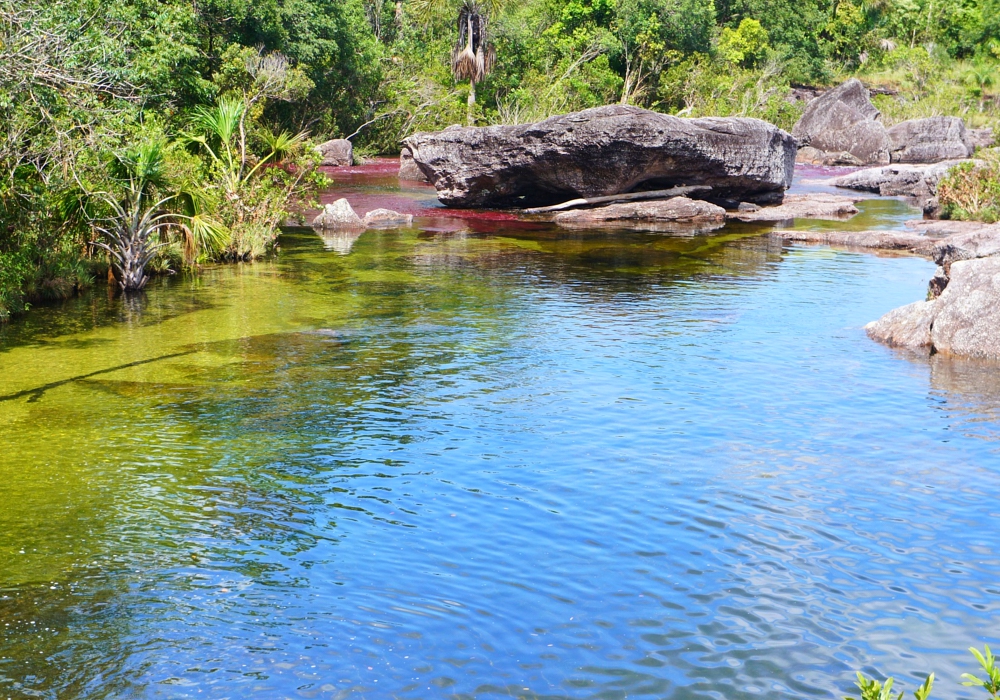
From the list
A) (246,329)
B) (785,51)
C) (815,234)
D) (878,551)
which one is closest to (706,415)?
(878,551)

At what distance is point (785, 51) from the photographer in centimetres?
6531

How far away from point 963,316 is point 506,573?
9272 mm

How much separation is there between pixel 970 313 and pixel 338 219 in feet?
58.9

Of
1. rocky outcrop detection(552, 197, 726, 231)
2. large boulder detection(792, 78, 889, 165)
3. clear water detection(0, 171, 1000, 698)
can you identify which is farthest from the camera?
large boulder detection(792, 78, 889, 165)

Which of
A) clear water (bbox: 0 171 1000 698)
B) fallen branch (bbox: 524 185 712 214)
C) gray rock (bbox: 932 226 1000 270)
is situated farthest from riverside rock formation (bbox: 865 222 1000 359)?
fallen branch (bbox: 524 185 712 214)

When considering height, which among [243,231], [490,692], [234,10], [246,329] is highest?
[234,10]

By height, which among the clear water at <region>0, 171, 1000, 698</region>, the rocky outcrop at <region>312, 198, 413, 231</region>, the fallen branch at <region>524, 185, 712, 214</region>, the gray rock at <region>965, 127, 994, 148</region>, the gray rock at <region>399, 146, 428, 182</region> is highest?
the gray rock at <region>965, 127, 994, 148</region>

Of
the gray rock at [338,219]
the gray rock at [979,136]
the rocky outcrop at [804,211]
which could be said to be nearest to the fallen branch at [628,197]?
the rocky outcrop at [804,211]

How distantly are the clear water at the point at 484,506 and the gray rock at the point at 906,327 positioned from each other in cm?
42

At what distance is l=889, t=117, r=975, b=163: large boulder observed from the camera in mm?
45562

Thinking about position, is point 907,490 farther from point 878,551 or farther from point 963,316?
point 963,316

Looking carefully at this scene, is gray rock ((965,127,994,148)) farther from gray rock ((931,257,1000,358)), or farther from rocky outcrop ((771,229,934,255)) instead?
gray rock ((931,257,1000,358))

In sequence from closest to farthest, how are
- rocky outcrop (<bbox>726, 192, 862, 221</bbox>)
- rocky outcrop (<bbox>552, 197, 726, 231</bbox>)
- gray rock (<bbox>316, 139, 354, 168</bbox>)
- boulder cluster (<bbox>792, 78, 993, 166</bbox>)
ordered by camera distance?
rocky outcrop (<bbox>552, 197, 726, 231</bbox>) → rocky outcrop (<bbox>726, 192, 862, 221</bbox>) → gray rock (<bbox>316, 139, 354, 168</bbox>) → boulder cluster (<bbox>792, 78, 993, 166</bbox>)

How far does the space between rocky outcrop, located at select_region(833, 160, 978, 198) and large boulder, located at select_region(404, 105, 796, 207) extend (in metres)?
7.45
